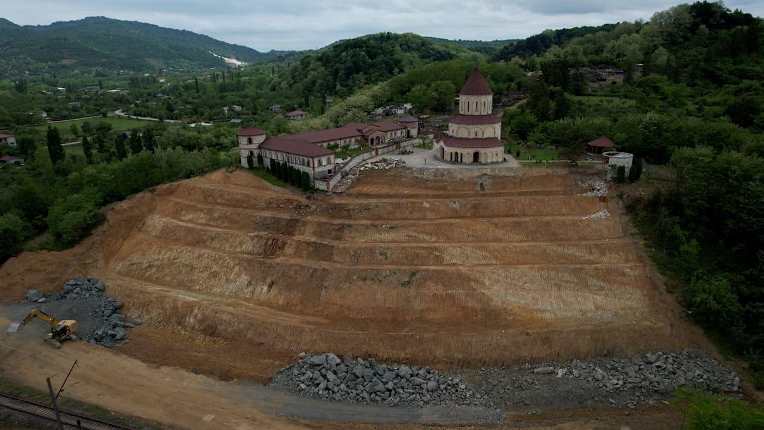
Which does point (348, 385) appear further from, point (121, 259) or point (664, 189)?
point (664, 189)

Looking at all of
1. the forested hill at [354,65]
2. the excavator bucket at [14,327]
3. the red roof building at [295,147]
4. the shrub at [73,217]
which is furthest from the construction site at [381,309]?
the forested hill at [354,65]

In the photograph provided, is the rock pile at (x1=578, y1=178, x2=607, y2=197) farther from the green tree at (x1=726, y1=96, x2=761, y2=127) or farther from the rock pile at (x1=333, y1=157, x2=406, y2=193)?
the green tree at (x1=726, y1=96, x2=761, y2=127)

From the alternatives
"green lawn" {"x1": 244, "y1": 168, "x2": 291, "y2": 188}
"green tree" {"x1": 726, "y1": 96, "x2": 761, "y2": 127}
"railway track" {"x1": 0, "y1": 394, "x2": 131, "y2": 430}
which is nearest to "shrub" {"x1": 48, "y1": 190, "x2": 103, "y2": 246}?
"green lawn" {"x1": 244, "y1": 168, "x2": 291, "y2": 188}

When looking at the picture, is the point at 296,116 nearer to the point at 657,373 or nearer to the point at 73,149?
the point at 73,149

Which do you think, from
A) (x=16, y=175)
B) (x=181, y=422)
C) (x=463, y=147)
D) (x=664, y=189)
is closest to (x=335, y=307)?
(x=181, y=422)

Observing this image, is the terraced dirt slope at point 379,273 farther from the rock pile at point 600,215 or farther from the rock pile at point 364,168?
the rock pile at point 364,168

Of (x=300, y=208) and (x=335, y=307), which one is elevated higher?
(x=300, y=208)
